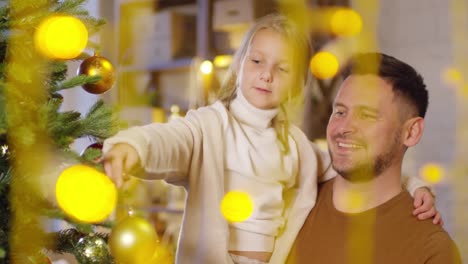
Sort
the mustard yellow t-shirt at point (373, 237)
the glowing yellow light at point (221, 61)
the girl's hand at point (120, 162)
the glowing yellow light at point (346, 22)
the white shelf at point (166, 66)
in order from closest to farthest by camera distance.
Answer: the girl's hand at point (120, 162) < the mustard yellow t-shirt at point (373, 237) < the glowing yellow light at point (346, 22) < the glowing yellow light at point (221, 61) < the white shelf at point (166, 66)

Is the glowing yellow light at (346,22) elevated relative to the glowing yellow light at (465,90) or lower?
elevated

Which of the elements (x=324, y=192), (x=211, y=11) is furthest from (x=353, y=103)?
(x=211, y=11)

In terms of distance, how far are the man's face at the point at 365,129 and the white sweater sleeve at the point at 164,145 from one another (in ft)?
0.79

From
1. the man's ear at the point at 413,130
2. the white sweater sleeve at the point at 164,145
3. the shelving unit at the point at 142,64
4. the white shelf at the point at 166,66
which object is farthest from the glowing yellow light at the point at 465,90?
the white shelf at the point at 166,66

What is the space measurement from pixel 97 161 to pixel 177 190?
80 centimetres

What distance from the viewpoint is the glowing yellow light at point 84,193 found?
0.81 m

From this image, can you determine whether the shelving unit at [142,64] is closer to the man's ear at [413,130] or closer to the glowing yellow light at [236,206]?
the glowing yellow light at [236,206]

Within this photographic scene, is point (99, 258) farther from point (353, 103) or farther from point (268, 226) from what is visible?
point (353, 103)

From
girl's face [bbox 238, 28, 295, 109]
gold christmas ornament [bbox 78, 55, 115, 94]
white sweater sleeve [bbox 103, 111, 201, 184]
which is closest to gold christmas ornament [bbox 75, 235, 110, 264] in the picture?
white sweater sleeve [bbox 103, 111, 201, 184]

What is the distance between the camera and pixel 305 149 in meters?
1.05

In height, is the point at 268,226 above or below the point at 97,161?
below

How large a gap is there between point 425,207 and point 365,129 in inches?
6.3

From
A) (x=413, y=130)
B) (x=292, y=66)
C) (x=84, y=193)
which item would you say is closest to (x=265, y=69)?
(x=292, y=66)

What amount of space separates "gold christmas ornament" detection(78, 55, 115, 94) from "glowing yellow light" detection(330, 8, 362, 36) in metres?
0.48
